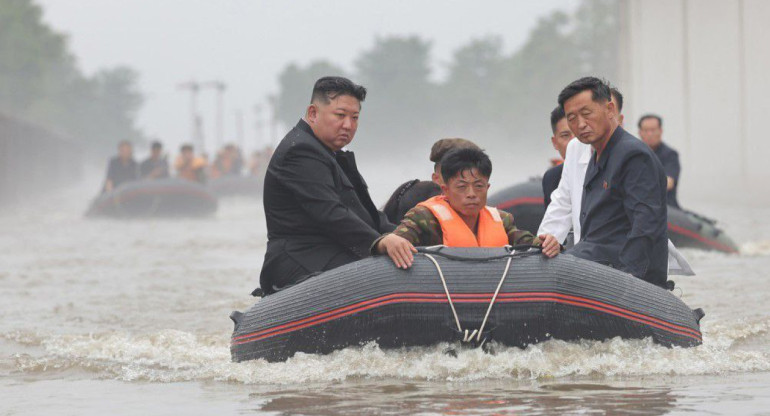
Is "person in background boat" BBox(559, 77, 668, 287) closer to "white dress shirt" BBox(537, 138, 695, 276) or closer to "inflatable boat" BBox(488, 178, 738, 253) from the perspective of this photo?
"white dress shirt" BBox(537, 138, 695, 276)

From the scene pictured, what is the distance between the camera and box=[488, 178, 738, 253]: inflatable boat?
1109 cm

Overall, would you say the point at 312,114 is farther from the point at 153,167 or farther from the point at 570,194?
the point at 153,167

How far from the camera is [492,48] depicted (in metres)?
133

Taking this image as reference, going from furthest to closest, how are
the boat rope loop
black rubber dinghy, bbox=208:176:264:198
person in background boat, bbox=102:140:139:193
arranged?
black rubber dinghy, bbox=208:176:264:198
person in background boat, bbox=102:140:139:193
the boat rope loop

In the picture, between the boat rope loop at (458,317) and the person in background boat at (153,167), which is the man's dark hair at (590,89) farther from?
the person in background boat at (153,167)

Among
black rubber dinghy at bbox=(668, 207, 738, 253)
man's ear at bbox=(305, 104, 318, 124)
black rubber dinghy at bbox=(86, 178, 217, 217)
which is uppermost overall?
black rubber dinghy at bbox=(86, 178, 217, 217)

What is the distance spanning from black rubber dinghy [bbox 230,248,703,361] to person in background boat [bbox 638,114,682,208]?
17.6ft

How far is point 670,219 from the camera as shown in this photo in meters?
12.3

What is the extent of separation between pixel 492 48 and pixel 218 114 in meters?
32.8

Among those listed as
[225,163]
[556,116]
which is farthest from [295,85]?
[556,116]

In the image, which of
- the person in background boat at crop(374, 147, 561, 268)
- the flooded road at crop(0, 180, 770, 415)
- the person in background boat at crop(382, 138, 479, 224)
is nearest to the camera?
the flooded road at crop(0, 180, 770, 415)

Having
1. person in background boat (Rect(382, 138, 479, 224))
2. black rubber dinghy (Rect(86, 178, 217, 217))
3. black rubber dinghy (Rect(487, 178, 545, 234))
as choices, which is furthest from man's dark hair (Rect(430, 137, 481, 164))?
black rubber dinghy (Rect(86, 178, 217, 217))

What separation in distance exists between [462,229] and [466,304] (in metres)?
0.53

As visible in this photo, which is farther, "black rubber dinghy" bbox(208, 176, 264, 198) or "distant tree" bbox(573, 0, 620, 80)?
"distant tree" bbox(573, 0, 620, 80)
